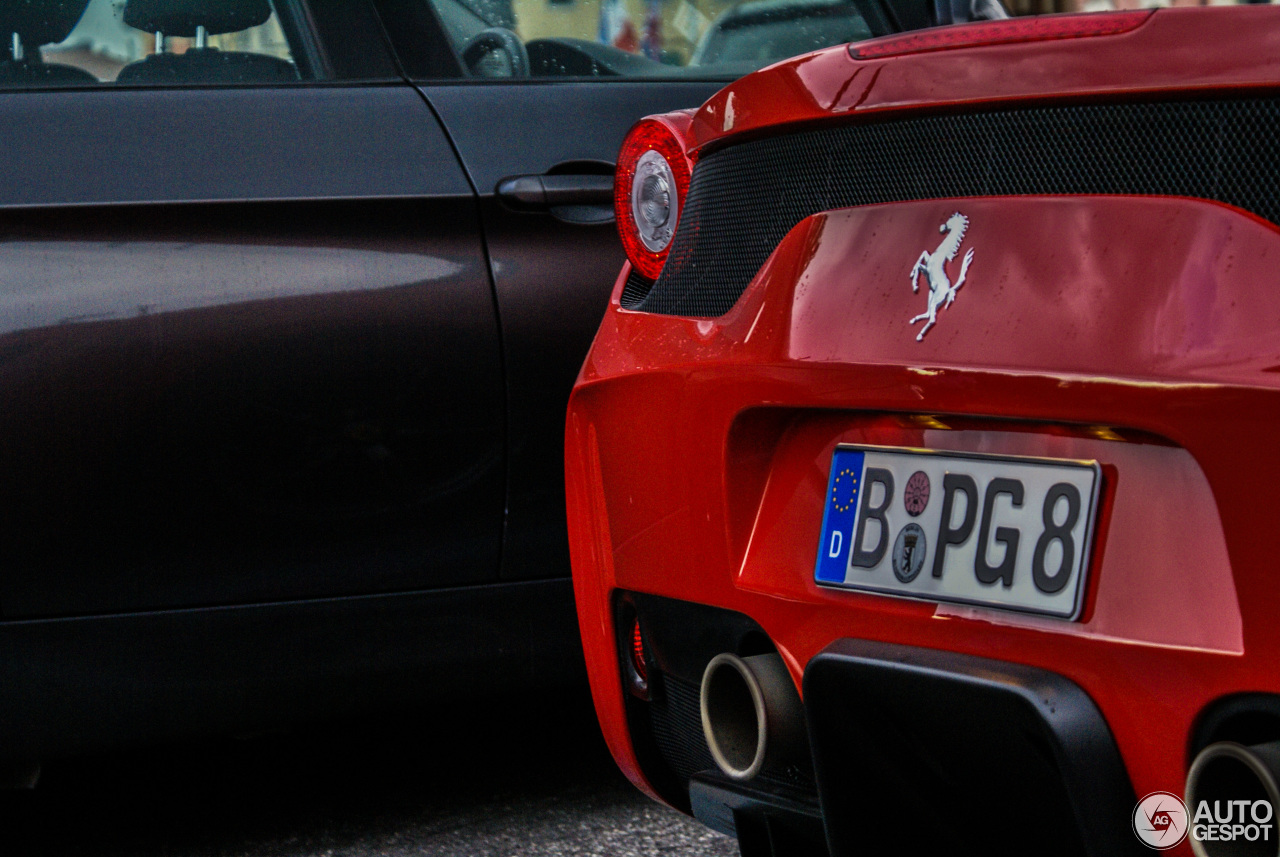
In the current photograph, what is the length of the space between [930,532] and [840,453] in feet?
0.46

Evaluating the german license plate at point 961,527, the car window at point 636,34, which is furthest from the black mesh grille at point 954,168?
the car window at point 636,34

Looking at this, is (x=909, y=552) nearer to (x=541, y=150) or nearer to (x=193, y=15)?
(x=541, y=150)

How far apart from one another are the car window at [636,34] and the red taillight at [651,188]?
0.59 metres

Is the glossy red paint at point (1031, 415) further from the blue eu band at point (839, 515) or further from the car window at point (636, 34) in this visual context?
the car window at point (636, 34)

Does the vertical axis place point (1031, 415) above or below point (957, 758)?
above

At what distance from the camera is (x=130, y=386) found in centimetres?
213

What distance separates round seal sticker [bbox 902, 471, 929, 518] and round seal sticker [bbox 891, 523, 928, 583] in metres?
0.01

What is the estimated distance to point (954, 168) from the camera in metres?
1.44

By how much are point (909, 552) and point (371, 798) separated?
61.1 inches

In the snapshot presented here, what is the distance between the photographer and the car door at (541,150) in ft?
7.56

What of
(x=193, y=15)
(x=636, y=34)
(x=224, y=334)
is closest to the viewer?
(x=224, y=334)

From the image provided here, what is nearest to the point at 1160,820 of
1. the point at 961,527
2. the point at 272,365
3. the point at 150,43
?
the point at 961,527

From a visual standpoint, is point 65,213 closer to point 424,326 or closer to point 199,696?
point 424,326

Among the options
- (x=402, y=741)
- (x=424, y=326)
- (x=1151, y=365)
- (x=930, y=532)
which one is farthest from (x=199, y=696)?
(x=1151, y=365)
